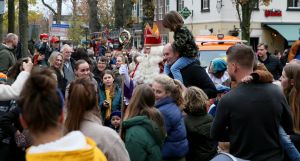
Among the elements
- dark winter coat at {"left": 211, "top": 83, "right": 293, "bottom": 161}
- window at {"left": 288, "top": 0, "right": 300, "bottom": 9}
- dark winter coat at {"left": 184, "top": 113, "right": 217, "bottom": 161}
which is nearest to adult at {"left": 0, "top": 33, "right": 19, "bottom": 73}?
dark winter coat at {"left": 184, "top": 113, "right": 217, "bottom": 161}

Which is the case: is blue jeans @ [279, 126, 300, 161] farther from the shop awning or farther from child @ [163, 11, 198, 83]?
the shop awning

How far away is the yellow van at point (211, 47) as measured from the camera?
14.8 meters

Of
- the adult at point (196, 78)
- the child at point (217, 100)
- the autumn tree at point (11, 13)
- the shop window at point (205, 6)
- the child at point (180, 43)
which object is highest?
the shop window at point (205, 6)

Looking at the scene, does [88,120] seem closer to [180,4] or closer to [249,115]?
[249,115]

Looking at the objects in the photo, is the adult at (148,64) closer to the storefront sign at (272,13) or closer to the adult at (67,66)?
the adult at (67,66)

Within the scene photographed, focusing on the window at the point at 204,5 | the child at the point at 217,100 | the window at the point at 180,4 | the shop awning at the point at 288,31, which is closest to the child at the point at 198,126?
the child at the point at 217,100

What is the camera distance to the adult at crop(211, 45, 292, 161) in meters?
4.88

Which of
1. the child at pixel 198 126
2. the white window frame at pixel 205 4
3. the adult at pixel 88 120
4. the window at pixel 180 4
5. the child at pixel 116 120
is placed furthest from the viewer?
the window at pixel 180 4

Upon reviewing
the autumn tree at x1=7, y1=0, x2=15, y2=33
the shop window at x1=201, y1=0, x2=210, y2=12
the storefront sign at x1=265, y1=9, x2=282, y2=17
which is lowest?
the autumn tree at x1=7, y1=0, x2=15, y2=33

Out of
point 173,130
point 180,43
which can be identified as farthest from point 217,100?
point 173,130

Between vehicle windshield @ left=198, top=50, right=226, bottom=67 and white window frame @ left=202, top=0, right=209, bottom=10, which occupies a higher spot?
white window frame @ left=202, top=0, right=209, bottom=10

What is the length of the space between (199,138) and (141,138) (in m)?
1.52

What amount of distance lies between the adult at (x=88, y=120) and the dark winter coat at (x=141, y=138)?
0.94 m

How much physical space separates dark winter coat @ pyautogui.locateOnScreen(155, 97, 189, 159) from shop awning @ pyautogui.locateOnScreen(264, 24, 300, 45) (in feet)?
112
